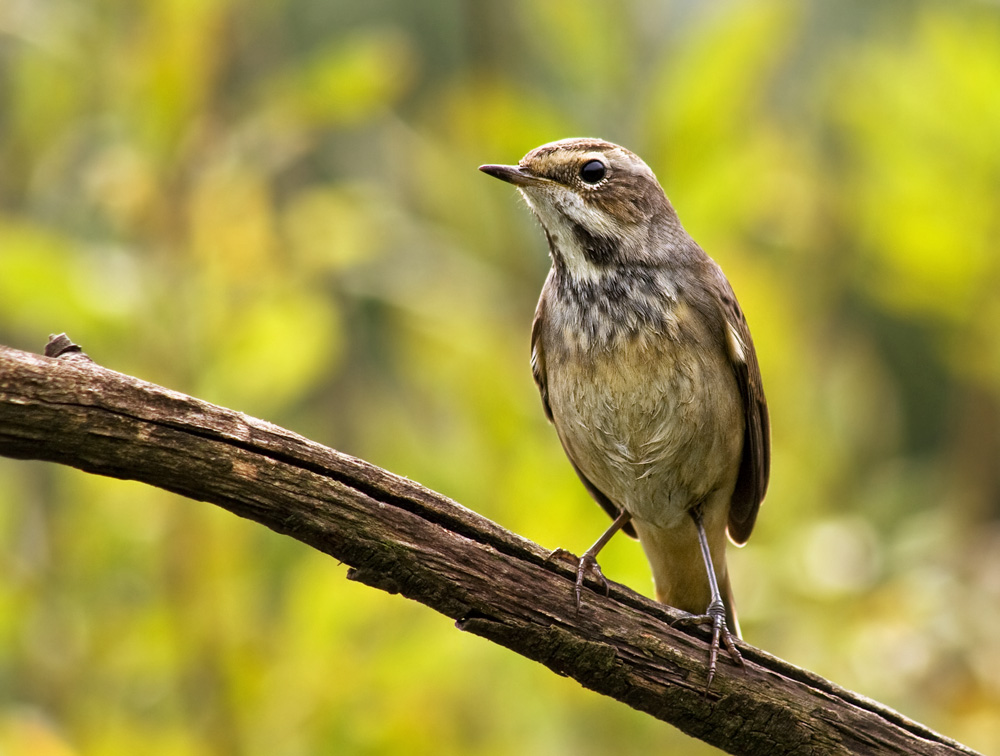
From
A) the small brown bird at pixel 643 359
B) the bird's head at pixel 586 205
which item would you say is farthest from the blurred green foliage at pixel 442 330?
the bird's head at pixel 586 205

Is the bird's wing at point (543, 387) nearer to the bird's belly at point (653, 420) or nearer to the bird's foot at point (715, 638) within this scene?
the bird's belly at point (653, 420)

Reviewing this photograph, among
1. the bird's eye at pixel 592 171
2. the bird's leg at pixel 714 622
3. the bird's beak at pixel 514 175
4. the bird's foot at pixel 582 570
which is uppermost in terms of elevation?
the bird's eye at pixel 592 171

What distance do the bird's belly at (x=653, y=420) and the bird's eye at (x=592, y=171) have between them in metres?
0.77

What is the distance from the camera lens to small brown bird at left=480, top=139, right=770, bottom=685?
15.9 feet

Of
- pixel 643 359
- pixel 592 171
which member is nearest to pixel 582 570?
pixel 643 359

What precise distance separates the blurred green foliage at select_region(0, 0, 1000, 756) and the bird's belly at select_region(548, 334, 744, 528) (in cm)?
44

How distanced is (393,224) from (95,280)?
5.65ft

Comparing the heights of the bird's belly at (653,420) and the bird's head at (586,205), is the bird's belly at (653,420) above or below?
below

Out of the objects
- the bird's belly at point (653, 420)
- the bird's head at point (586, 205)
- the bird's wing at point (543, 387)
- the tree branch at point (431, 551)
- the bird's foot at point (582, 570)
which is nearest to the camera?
the tree branch at point (431, 551)

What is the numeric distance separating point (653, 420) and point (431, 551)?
4.84 ft

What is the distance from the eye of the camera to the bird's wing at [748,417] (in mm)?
4992

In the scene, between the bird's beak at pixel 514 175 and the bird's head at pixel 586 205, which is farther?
the bird's head at pixel 586 205

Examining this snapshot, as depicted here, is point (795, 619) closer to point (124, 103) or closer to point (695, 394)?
point (695, 394)

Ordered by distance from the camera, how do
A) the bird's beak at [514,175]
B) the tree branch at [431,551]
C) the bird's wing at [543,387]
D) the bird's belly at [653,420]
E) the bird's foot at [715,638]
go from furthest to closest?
the bird's wing at [543,387], the bird's beak at [514,175], the bird's belly at [653,420], the bird's foot at [715,638], the tree branch at [431,551]
